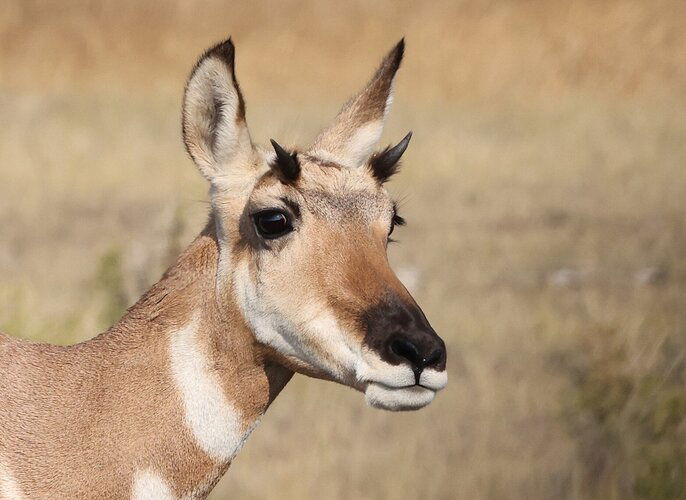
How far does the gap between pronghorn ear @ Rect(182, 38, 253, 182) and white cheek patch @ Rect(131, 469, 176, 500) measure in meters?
1.30

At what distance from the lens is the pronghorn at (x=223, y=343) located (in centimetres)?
541

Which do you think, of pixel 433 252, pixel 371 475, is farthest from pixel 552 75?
pixel 371 475

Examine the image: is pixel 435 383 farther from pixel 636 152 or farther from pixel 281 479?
pixel 636 152

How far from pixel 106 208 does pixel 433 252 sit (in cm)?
457

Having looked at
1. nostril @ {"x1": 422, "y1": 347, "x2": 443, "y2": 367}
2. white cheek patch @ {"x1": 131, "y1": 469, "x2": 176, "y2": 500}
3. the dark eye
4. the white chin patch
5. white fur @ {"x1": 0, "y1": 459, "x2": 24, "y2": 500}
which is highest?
the dark eye

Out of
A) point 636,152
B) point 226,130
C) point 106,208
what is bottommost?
point 106,208

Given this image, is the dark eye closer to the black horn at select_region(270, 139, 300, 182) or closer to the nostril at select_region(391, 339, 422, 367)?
the black horn at select_region(270, 139, 300, 182)

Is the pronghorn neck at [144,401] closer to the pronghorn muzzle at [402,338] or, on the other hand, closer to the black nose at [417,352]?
the pronghorn muzzle at [402,338]

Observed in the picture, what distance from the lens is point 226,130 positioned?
5.93 m

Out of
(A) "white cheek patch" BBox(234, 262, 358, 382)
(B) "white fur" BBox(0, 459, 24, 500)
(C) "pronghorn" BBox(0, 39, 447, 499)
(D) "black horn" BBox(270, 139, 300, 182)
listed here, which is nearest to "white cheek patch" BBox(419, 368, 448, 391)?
(C) "pronghorn" BBox(0, 39, 447, 499)

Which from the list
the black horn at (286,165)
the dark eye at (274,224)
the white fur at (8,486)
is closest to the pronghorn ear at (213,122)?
the black horn at (286,165)

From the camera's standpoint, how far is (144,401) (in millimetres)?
5602

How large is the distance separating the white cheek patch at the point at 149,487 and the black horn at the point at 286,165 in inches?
52.5

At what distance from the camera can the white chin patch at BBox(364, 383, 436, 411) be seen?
5.27 m
